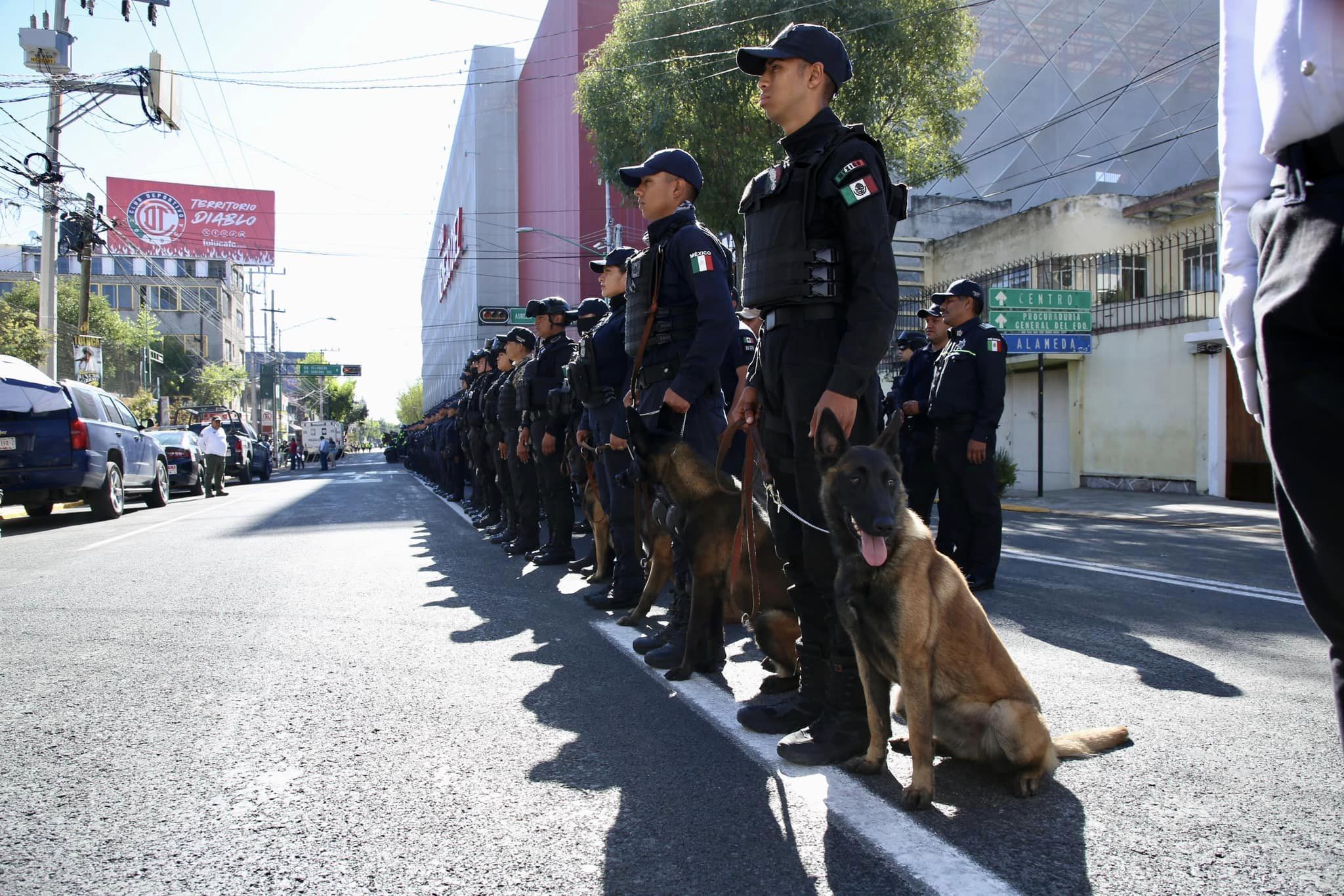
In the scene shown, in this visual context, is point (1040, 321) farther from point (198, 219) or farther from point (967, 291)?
point (198, 219)

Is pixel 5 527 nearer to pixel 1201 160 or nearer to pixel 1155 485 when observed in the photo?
pixel 1155 485

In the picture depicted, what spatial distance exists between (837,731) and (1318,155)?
7.07ft

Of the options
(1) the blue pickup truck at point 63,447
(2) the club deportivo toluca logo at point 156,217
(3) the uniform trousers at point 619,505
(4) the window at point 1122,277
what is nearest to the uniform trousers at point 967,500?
(3) the uniform trousers at point 619,505

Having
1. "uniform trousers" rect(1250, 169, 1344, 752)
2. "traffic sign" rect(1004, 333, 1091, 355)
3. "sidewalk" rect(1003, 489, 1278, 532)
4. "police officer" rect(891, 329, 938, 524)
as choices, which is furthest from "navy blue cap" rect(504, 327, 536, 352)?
"traffic sign" rect(1004, 333, 1091, 355)

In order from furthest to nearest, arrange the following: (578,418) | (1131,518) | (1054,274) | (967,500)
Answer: (1054,274)
(1131,518)
(578,418)
(967,500)

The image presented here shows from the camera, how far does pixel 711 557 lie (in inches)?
154

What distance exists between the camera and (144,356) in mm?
52625

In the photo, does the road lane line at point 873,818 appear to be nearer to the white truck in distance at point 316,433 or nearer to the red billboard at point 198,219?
the red billboard at point 198,219

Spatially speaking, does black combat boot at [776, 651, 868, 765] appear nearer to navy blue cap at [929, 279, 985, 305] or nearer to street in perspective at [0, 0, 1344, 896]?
street in perspective at [0, 0, 1344, 896]

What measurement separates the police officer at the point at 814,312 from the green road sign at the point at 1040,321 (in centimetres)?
1362

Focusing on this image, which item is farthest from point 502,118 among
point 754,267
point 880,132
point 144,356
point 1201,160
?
point 754,267

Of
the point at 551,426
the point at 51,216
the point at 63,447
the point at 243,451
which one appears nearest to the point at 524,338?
the point at 551,426

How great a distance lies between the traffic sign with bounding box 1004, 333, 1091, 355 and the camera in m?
16.3

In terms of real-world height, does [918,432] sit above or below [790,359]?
below
